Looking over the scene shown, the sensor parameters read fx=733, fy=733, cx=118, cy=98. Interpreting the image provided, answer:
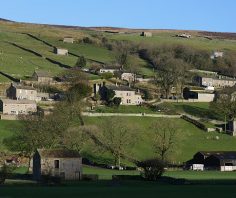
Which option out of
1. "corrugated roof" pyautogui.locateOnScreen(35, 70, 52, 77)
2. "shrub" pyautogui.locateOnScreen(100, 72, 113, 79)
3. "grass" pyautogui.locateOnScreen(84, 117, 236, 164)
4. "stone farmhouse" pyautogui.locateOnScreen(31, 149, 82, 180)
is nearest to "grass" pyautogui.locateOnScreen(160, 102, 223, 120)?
"grass" pyautogui.locateOnScreen(84, 117, 236, 164)

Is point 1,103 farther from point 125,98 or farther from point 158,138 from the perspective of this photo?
point 158,138

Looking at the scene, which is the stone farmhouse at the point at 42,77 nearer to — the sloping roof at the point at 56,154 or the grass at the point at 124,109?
the grass at the point at 124,109

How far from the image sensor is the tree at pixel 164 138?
9950 centimetres

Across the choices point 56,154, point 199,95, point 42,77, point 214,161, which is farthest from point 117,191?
point 42,77

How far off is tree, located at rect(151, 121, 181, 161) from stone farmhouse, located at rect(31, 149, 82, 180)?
78.8 feet

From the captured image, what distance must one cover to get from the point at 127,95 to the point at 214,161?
44545 mm

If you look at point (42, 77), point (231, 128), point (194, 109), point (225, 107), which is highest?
point (42, 77)

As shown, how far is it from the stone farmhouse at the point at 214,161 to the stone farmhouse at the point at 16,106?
35.0 metres

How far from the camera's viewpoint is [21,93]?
136000 millimetres

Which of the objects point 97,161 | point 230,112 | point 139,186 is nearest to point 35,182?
point 139,186

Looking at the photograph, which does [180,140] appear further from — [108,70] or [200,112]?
[108,70]

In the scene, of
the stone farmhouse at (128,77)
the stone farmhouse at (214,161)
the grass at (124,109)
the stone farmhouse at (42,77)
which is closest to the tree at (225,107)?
the grass at (124,109)

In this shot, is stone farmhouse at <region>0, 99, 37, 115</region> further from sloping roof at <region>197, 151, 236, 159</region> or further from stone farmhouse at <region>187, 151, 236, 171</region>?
stone farmhouse at <region>187, 151, 236, 171</region>

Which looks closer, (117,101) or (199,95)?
(117,101)
